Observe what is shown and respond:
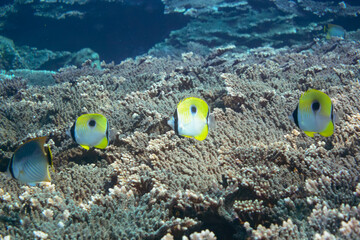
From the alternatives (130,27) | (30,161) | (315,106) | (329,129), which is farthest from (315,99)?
(130,27)

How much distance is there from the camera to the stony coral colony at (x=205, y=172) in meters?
2.22

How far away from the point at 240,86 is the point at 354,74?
9.98ft

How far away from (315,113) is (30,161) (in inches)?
115

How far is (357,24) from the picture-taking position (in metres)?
13.0

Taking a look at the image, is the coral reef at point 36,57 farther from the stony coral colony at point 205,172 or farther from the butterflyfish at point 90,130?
the butterflyfish at point 90,130

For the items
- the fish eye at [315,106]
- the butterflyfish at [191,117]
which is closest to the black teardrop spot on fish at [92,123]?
the butterflyfish at [191,117]

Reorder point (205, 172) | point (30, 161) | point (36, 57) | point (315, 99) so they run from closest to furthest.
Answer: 1. point (315, 99)
2. point (30, 161)
3. point (205, 172)
4. point (36, 57)

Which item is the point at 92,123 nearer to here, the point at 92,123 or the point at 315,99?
the point at 92,123

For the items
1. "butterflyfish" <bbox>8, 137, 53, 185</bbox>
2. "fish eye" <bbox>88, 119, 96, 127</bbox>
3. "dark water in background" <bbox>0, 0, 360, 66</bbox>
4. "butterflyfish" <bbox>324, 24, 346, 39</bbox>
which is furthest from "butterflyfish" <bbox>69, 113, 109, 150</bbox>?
"dark water in background" <bbox>0, 0, 360, 66</bbox>

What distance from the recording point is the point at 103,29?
17.0 meters

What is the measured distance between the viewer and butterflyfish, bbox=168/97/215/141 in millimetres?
2205

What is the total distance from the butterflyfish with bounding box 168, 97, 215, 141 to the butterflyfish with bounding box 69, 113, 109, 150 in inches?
40.7

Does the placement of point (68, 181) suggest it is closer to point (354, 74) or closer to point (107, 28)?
point (354, 74)

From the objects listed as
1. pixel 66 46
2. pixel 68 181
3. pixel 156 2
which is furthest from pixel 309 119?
pixel 66 46
